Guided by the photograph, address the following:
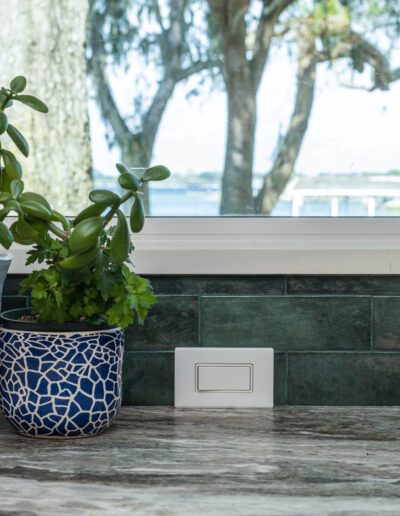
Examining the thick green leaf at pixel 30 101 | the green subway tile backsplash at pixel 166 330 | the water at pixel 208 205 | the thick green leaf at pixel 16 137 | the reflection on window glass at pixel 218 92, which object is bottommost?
the green subway tile backsplash at pixel 166 330

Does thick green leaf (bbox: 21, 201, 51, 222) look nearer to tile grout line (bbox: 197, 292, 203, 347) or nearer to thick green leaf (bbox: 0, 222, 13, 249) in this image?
thick green leaf (bbox: 0, 222, 13, 249)

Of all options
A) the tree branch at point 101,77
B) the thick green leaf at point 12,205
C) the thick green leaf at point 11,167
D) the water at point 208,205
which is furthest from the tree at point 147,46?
the thick green leaf at point 12,205

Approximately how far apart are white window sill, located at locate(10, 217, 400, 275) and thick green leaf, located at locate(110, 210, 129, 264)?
0.27 meters

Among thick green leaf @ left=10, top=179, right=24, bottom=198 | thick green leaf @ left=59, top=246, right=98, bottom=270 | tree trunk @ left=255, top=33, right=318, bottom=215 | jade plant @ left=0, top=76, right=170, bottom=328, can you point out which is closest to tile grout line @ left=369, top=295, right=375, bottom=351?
tree trunk @ left=255, top=33, right=318, bottom=215

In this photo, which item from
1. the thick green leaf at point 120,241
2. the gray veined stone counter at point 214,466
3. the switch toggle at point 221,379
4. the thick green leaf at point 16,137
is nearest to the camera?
the gray veined stone counter at point 214,466

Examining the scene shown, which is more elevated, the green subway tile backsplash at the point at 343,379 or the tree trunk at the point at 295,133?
the tree trunk at the point at 295,133

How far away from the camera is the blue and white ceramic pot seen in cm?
104

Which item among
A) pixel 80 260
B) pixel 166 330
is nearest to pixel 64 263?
pixel 80 260

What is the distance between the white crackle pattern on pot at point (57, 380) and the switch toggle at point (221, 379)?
0.72ft

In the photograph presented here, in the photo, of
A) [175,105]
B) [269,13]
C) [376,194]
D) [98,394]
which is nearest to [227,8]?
[269,13]

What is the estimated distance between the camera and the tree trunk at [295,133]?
1410 millimetres

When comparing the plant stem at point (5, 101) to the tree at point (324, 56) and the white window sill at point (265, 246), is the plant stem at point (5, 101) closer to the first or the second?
the white window sill at point (265, 246)

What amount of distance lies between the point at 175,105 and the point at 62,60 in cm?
22

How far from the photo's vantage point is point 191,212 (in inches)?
54.8
